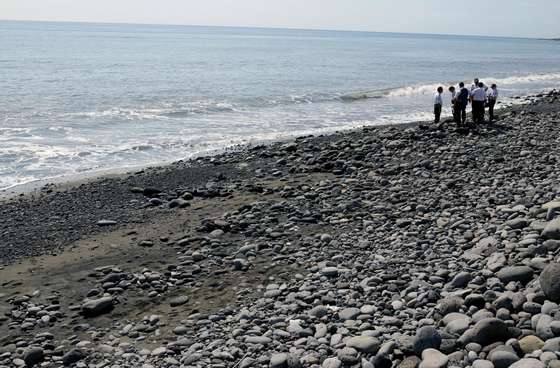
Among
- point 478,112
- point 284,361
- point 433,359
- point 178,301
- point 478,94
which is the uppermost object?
point 478,94

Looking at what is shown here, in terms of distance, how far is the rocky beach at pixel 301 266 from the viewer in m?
6.29

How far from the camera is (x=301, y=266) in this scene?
9.77 metres

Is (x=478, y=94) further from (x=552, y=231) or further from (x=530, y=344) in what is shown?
(x=530, y=344)

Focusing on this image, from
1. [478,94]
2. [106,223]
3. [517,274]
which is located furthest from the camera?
[478,94]

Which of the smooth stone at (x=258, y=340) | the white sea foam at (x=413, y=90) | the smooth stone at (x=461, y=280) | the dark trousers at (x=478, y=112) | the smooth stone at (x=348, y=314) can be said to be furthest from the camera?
the white sea foam at (x=413, y=90)

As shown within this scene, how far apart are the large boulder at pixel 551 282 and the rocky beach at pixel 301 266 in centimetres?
1

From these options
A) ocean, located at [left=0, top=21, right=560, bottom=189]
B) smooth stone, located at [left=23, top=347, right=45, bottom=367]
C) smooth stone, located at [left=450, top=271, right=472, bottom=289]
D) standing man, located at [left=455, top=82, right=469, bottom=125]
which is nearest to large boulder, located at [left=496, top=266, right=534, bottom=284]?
smooth stone, located at [left=450, top=271, right=472, bottom=289]

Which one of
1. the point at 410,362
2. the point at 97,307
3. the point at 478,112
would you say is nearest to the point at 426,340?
the point at 410,362

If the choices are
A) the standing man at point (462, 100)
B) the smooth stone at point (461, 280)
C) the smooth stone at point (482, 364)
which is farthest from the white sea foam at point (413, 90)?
the smooth stone at point (482, 364)

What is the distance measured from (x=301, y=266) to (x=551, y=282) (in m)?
4.41

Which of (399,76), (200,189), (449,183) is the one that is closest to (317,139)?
(200,189)

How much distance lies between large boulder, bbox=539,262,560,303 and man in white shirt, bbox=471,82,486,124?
1668 cm

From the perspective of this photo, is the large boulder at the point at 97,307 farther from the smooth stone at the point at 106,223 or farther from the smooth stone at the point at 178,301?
the smooth stone at the point at 106,223

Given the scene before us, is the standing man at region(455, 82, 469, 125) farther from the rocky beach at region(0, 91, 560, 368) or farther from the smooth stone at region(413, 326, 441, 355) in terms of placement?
the smooth stone at region(413, 326, 441, 355)
